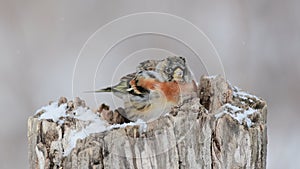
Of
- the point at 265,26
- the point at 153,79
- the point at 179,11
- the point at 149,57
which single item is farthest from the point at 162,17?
the point at 265,26

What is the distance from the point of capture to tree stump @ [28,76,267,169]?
104 centimetres

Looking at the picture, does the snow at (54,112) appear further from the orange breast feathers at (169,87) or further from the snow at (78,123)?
the orange breast feathers at (169,87)

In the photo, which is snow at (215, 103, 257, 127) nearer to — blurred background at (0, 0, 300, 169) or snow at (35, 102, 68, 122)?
snow at (35, 102, 68, 122)

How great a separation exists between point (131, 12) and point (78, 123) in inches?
53.2

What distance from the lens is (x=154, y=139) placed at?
1.05 m

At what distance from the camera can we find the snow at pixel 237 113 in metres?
1.13

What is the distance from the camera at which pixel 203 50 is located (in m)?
1.36

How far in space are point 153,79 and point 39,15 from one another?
1349mm

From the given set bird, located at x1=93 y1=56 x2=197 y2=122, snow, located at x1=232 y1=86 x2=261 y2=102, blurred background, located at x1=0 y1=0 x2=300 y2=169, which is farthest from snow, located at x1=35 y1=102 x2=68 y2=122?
blurred background, located at x1=0 y1=0 x2=300 y2=169

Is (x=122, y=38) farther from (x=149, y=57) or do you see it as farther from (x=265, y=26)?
(x=265, y=26)

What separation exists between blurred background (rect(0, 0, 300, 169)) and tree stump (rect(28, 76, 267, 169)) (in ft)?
3.97

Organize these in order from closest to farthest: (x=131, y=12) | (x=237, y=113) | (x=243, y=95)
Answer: (x=237, y=113), (x=243, y=95), (x=131, y=12)

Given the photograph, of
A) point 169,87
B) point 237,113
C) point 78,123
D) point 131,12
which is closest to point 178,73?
point 169,87

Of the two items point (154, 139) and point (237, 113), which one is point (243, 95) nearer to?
point (237, 113)
